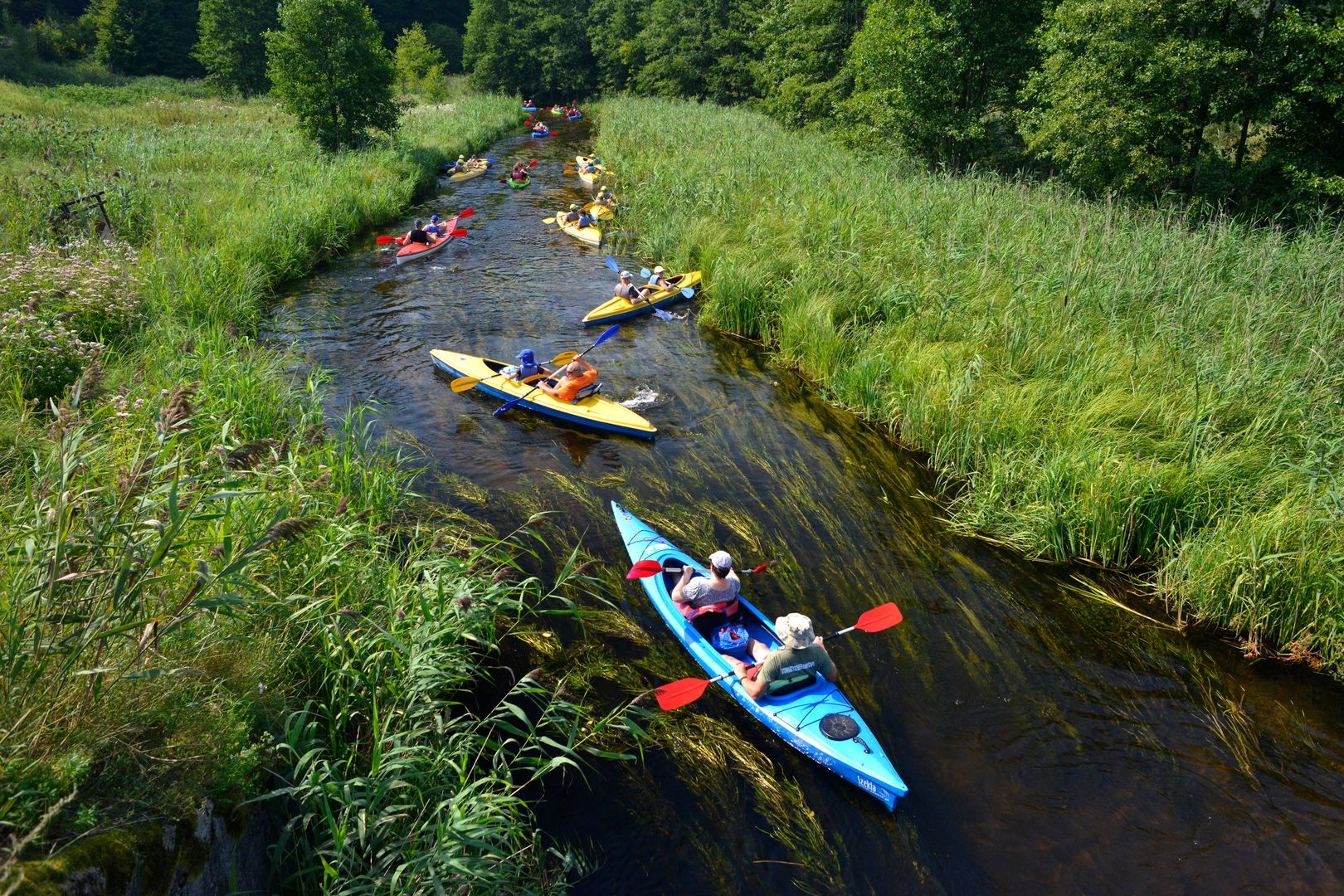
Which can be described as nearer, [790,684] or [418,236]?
[790,684]

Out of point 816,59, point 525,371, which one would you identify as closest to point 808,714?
point 525,371

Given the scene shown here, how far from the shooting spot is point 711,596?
5.13 m

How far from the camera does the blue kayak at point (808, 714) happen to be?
4129mm

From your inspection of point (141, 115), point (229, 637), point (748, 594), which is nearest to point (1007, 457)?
point (748, 594)

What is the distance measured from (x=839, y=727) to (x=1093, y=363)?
509cm

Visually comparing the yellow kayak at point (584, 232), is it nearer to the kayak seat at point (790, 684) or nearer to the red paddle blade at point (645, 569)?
the red paddle blade at point (645, 569)

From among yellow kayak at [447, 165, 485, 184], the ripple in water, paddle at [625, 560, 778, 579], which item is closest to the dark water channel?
the ripple in water

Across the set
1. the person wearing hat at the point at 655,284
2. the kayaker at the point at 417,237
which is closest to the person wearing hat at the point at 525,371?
the person wearing hat at the point at 655,284

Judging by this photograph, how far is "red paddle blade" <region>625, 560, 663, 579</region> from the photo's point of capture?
525 cm

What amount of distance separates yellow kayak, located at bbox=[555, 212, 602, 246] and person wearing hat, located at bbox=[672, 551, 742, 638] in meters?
10.8

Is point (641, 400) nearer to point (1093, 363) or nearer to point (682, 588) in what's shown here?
point (682, 588)

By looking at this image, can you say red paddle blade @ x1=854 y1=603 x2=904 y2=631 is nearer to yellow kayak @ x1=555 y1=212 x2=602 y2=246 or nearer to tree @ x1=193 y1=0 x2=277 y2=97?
yellow kayak @ x1=555 y1=212 x2=602 y2=246

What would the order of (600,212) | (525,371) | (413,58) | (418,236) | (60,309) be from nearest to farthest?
(60,309) < (525,371) < (418,236) < (600,212) < (413,58)

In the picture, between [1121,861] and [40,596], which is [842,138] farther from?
[40,596]
